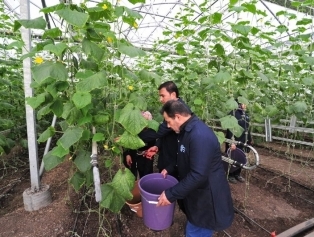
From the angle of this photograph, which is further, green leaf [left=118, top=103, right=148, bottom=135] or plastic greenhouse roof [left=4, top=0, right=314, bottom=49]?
plastic greenhouse roof [left=4, top=0, right=314, bottom=49]

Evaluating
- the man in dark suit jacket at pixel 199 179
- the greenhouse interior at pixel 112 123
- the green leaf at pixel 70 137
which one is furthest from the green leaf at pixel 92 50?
the man in dark suit jacket at pixel 199 179

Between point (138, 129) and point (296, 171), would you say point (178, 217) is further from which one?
point (296, 171)

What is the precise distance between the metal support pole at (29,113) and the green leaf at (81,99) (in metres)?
0.88

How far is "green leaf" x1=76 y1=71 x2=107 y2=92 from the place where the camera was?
1614 millimetres

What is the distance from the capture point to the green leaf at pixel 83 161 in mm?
1937

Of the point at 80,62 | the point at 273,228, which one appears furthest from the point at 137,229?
the point at 80,62

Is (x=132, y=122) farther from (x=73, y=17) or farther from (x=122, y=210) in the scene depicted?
(x=122, y=210)

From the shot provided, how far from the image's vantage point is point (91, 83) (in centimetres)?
163

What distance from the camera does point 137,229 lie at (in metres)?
2.56

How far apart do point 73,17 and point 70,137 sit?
839 mm

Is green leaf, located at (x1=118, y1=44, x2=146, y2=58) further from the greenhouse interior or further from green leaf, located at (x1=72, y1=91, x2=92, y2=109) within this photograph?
green leaf, located at (x1=72, y1=91, x2=92, y2=109)

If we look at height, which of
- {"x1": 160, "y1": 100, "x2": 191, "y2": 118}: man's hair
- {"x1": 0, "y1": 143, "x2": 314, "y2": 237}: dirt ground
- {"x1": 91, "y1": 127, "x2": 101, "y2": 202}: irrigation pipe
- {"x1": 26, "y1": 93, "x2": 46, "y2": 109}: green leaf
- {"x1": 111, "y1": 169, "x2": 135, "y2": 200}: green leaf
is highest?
{"x1": 26, "y1": 93, "x2": 46, "y2": 109}: green leaf

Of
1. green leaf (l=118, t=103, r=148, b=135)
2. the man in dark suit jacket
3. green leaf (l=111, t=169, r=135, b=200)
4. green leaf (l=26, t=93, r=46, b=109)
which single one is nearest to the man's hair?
the man in dark suit jacket

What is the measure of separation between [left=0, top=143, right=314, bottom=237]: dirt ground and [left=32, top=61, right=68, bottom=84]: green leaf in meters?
1.20
